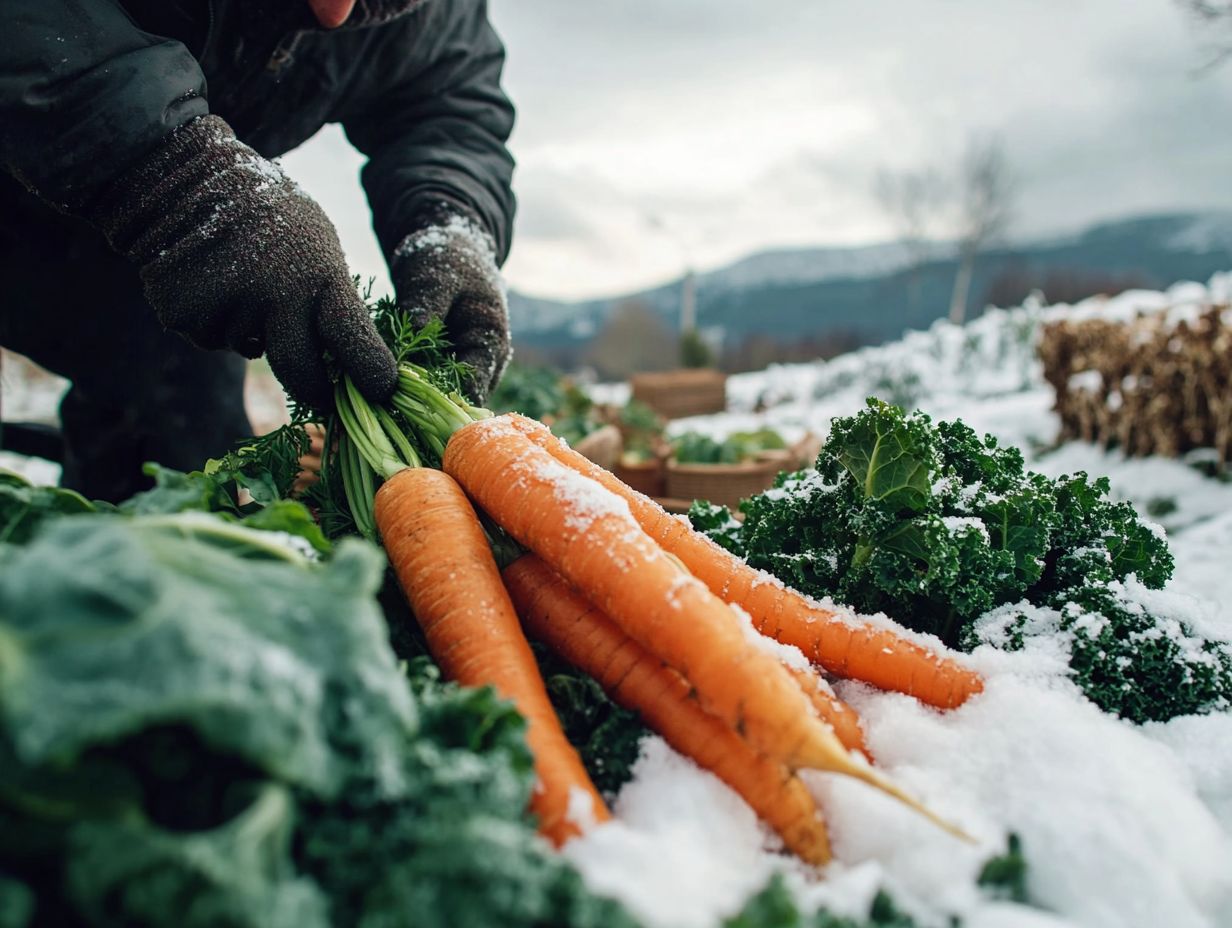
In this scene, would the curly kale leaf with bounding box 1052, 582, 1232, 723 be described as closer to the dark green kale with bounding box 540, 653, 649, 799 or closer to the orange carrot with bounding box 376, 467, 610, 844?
the dark green kale with bounding box 540, 653, 649, 799

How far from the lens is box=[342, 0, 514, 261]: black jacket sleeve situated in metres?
2.81

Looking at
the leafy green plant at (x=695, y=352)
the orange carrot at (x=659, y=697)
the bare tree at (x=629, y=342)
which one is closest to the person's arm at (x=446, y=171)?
the orange carrot at (x=659, y=697)

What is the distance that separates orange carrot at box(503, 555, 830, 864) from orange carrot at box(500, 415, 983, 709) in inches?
10.5

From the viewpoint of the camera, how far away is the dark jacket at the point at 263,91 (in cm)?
168

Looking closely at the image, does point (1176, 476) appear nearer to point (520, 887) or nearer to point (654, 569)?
point (654, 569)

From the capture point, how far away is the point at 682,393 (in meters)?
10.8

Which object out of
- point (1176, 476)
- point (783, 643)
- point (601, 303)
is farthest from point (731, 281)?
point (783, 643)

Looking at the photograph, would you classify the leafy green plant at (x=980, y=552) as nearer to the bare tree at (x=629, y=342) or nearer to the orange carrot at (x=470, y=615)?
the orange carrot at (x=470, y=615)

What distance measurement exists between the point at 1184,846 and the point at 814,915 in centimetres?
60

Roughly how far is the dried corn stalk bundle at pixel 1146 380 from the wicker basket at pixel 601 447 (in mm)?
4844

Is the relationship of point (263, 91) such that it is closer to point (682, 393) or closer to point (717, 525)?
point (717, 525)

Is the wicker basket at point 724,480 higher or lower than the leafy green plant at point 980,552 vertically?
lower

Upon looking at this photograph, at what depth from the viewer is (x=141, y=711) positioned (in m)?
0.72

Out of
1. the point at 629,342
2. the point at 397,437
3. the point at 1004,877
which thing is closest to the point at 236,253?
the point at 397,437
